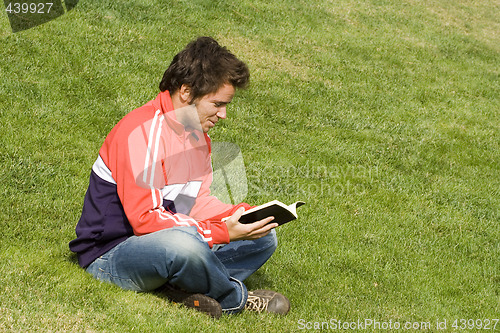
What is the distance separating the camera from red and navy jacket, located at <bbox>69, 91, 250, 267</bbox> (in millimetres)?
4352

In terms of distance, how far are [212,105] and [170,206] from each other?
0.87 meters

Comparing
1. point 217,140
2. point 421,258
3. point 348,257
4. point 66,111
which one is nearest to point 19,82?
point 66,111

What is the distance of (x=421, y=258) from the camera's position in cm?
706

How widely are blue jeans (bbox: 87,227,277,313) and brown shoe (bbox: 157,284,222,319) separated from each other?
0.18 ft

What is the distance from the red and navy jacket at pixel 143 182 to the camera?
4.35m

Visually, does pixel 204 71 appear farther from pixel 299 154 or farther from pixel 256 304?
pixel 299 154

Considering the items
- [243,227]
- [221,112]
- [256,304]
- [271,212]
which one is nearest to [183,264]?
[243,227]

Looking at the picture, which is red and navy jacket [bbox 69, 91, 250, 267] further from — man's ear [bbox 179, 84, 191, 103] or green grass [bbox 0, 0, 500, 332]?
green grass [bbox 0, 0, 500, 332]

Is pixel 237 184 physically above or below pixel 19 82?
below

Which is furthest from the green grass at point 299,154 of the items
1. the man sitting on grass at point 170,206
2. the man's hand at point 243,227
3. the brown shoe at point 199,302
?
the man's hand at point 243,227

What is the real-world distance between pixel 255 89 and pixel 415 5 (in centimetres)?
1080

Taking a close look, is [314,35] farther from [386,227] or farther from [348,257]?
[348,257]

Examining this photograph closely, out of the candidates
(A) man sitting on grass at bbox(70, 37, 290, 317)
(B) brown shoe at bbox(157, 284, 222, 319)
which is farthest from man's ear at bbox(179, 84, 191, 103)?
(B) brown shoe at bbox(157, 284, 222, 319)

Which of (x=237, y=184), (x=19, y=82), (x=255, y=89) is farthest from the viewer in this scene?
(x=255, y=89)
